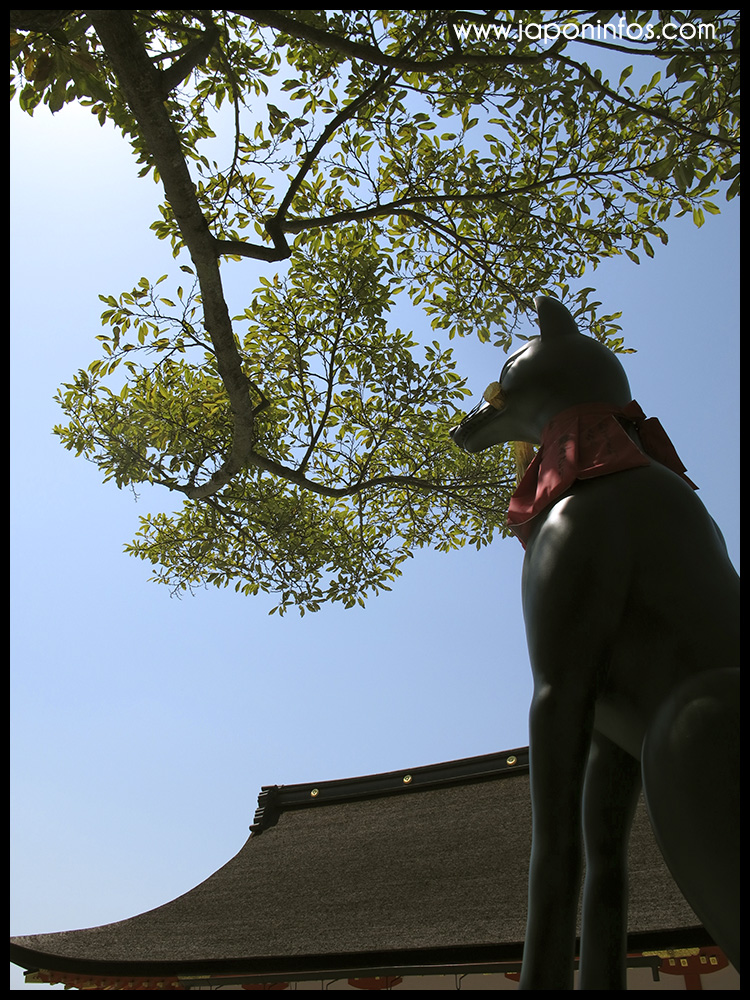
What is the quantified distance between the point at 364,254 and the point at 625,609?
4051 millimetres

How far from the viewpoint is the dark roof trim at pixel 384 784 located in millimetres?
6531

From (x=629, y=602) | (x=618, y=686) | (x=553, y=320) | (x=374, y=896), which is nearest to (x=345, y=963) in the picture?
(x=374, y=896)

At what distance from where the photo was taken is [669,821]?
1.34 m

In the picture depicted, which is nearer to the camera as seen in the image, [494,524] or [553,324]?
[553,324]

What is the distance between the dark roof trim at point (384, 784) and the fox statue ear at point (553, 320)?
15.7ft

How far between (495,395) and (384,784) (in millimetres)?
5805

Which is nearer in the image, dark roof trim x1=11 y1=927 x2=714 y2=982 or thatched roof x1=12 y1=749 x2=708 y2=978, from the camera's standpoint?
dark roof trim x1=11 y1=927 x2=714 y2=982

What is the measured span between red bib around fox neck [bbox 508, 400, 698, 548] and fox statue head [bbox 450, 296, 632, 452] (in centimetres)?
8

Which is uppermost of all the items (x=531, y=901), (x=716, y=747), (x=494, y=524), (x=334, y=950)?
(x=494, y=524)

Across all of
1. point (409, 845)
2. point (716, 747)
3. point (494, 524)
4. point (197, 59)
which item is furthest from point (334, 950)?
point (197, 59)

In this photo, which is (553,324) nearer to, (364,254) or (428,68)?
(428,68)

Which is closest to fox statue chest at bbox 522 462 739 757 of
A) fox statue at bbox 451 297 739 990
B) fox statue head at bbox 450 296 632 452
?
fox statue at bbox 451 297 739 990

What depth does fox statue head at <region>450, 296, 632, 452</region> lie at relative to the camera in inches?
80.7

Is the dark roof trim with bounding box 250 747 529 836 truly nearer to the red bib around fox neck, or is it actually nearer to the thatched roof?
the thatched roof
